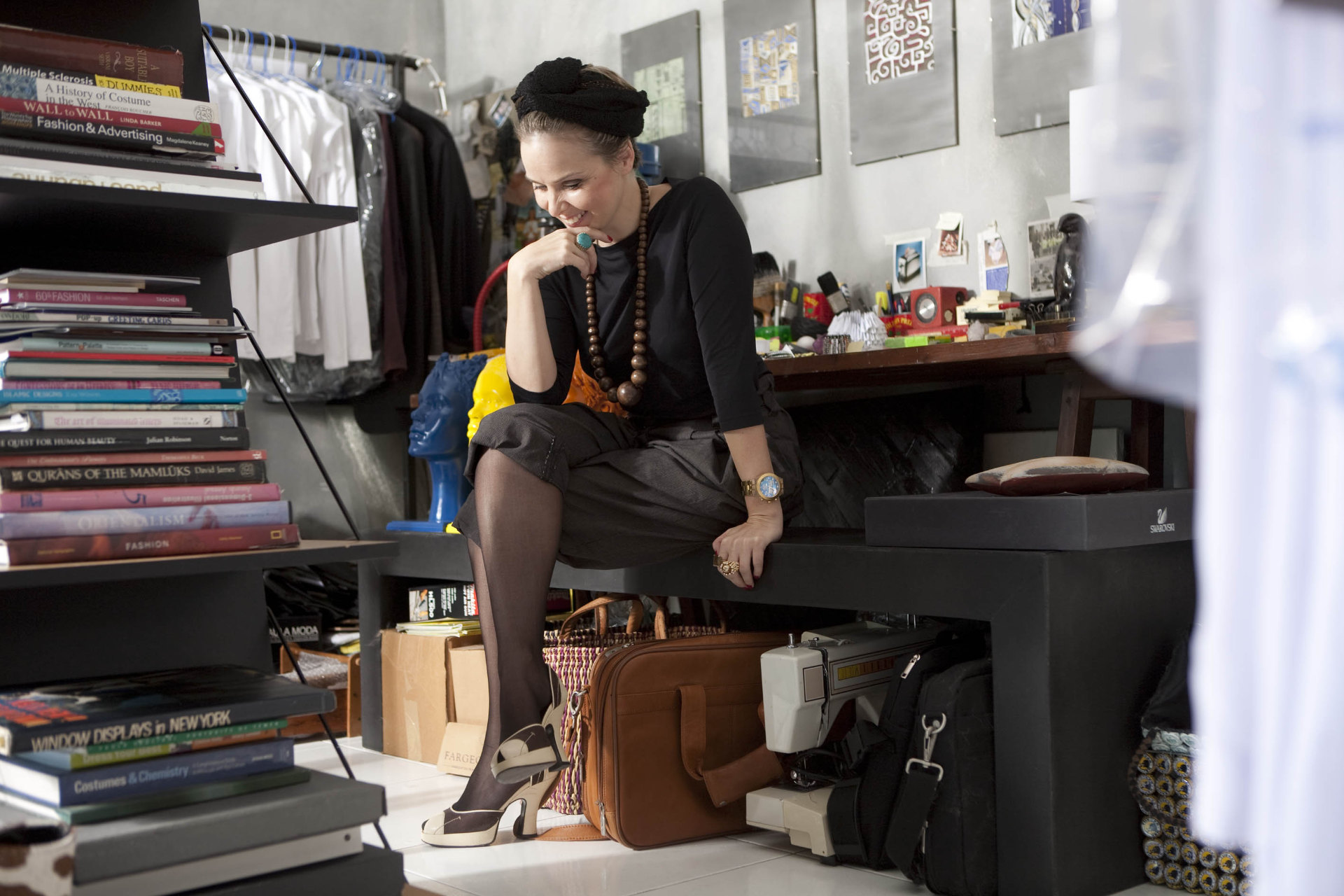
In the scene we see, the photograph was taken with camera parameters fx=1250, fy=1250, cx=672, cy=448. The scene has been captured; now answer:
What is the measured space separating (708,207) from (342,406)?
243cm

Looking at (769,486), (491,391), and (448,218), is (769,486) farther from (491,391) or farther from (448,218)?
(448,218)

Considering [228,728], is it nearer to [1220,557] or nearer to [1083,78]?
[1220,557]

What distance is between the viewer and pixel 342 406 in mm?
4156

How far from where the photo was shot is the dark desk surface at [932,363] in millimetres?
2150

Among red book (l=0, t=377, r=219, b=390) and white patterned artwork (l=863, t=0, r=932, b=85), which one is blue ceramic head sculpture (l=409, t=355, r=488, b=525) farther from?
red book (l=0, t=377, r=219, b=390)

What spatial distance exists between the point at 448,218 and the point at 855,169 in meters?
1.31

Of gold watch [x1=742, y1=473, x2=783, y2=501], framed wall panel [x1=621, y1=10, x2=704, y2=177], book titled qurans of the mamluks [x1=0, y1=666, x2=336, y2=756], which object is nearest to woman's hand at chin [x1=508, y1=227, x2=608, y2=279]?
gold watch [x1=742, y1=473, x2=783, y2=501]

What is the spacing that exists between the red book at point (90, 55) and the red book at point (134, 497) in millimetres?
414

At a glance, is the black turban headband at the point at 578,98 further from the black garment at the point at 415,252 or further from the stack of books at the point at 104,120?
the black garment at the point at 415,252

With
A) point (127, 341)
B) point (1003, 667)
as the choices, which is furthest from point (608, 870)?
point (127, 341)

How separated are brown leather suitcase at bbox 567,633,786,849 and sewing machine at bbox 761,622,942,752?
0.07 metres

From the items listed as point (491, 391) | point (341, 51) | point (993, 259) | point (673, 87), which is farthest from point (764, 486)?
point (341, 51)

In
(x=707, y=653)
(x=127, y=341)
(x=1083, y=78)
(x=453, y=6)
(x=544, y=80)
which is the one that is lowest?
(x=707, y=653)

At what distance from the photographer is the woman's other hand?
1.93 metres
